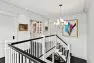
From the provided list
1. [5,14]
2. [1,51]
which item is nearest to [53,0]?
[5,14]

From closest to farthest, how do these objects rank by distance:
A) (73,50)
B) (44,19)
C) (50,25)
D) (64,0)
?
(64,0), (73,50), (44,19), (50,25)

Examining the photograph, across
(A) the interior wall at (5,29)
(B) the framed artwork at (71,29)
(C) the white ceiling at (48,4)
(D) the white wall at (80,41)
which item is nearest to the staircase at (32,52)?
(A) the interior wall at (5,29)

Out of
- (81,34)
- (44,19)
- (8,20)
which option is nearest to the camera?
(8,20)

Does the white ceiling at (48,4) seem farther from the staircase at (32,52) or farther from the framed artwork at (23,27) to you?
the staircase at (32,52)

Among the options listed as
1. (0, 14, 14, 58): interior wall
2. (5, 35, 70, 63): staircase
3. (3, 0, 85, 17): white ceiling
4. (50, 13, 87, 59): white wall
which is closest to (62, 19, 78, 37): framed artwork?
(50, 13, 87, 59): white wall

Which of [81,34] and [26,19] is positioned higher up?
[26,19]

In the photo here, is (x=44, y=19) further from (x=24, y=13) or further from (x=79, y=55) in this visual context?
(x=79, y=55)

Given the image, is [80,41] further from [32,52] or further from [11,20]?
[11,20]

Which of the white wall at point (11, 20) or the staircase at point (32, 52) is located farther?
the white wall at point (11, 20)

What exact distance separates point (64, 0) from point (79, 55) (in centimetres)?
435

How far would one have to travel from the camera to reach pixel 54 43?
4.96 meters

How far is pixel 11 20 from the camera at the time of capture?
15.6 ft

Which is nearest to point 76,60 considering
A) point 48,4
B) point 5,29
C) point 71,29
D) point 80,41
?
point 80,41

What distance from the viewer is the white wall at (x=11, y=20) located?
419 cm
